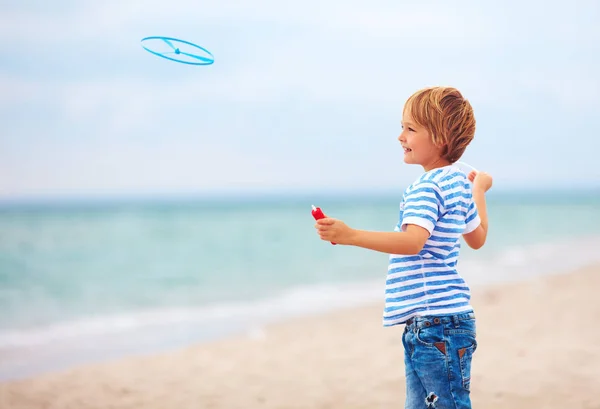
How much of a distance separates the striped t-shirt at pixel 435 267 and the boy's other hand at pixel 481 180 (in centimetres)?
41

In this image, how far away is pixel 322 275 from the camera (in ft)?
39.7

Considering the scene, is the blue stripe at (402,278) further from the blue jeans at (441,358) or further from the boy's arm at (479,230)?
the boy's arm at (479,230)

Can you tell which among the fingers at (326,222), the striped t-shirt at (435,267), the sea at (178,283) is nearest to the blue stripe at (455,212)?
the striped t-shirt at (435,267)

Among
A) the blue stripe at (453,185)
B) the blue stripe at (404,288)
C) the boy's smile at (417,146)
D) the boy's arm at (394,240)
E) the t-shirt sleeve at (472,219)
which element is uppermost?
the boy's smile at (417,146)

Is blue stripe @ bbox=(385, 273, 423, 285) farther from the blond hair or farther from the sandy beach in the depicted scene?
the sandy beach

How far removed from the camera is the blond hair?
222cm

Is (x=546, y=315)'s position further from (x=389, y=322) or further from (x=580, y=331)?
(x=389, y=322)

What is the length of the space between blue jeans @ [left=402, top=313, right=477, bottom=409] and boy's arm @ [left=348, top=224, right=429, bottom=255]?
11.1 inches

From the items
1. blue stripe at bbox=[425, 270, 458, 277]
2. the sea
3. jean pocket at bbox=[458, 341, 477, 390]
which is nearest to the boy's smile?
blue stripe at bbox=[425, 270, 458, 277]

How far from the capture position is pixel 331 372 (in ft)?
16.0

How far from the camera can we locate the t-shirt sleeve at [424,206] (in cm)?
209

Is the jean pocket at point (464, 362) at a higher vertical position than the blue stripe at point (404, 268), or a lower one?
lower

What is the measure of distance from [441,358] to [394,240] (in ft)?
1.42

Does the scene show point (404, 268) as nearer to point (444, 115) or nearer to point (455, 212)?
point (455, 212)
